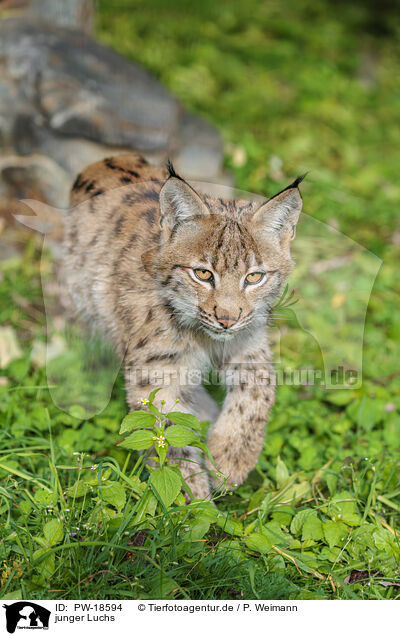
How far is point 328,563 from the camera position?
3238 millimetres

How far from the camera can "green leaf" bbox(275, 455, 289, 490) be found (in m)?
3.74

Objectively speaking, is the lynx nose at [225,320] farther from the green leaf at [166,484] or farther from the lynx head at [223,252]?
the green leaf at [166,484]

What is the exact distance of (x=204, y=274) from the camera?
3.02 metres

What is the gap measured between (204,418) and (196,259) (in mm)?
1347

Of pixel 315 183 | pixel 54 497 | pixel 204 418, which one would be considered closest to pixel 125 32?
pixel 315 183

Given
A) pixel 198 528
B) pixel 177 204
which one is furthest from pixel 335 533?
pixel 177 204

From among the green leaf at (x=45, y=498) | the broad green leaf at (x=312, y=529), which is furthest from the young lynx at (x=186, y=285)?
the green leaf at (x=45, y=498)

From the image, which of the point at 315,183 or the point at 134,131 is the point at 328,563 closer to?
the point at 134,131

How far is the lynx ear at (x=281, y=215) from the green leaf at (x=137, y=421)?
1064 mm

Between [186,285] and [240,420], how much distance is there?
0.93 metres

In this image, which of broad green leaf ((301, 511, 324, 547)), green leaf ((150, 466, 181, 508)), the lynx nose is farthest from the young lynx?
broad green leaf ((301, 511, 324, 547))
